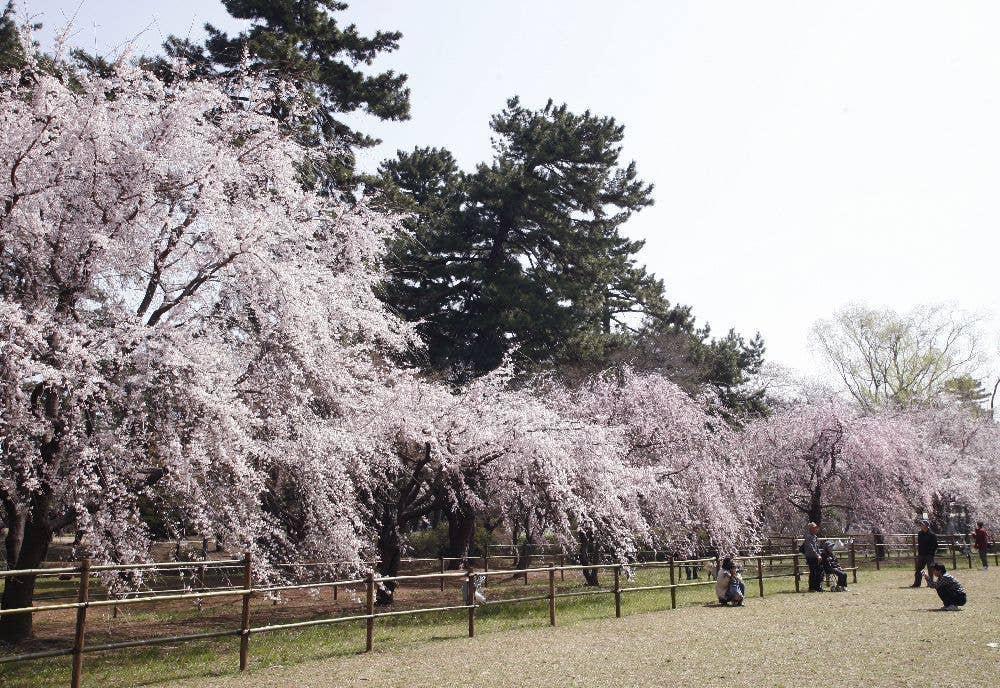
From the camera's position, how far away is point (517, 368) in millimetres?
29188

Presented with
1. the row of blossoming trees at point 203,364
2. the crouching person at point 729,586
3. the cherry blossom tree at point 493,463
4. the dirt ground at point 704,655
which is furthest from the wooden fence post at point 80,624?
the crouching person at point 729,586

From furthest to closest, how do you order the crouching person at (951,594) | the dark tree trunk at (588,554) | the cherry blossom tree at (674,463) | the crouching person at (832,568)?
the cherry blossom tree at (674,463), the dark tree trunk at (588,554), the crouching person at (832,568), the crouching person at (951,594)

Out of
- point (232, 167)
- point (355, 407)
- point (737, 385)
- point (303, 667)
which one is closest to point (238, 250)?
point (232, 167)

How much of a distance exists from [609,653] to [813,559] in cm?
1076

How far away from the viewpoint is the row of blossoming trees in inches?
401

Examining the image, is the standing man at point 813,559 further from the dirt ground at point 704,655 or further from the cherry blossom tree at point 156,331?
the cherry blossom tree at point 156,331

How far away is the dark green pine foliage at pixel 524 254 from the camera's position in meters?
28.5

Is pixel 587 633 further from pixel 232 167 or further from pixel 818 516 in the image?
pixel 818 516

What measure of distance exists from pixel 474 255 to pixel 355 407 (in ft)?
58.2

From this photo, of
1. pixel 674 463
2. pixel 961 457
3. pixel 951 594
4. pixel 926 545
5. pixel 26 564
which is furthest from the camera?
pixel 961 457

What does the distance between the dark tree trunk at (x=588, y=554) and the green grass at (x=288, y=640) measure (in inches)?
70.7

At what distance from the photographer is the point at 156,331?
10.6 meters

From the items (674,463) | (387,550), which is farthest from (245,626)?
(674,463)

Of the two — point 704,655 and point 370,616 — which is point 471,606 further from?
point 704,655
